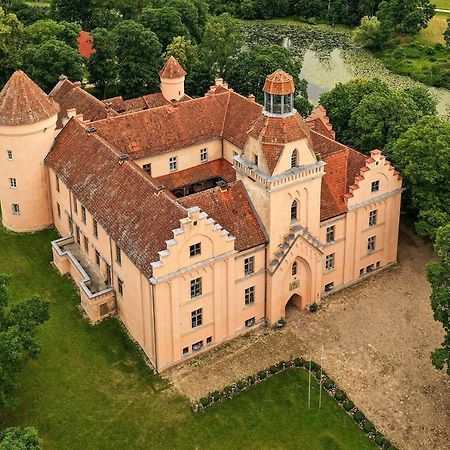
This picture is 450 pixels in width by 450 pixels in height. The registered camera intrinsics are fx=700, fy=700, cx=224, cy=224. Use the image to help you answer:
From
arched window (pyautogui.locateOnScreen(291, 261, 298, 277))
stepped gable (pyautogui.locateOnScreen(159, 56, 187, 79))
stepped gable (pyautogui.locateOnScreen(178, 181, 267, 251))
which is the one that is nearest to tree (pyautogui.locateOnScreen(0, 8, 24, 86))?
stepped gable (pyautogui.locateOnScreen(159, 56, 187, 79))

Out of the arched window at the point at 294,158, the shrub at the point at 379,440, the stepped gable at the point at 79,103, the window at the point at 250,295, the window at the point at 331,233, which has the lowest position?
the shrub at the point at 379,440

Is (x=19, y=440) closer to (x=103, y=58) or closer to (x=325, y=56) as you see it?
(x=103, y=58)

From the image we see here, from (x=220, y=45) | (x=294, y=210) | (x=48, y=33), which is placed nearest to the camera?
(x=294, y=210)

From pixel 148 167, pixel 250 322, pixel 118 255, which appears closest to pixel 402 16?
pixel 148 167

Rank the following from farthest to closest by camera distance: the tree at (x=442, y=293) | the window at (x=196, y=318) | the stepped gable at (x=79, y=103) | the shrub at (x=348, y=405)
Answer: the stepped gable at (x=79, y=103)
the window at (x=196, y=318)
the shrub at (x=348, y=405)
the tree at (x=442, y=293)

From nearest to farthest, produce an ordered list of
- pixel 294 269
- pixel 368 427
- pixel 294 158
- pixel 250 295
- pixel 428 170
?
pixel 368 427 < pixel 294 158 < pixel 250 295 < pixel 294 269 < pixel 428 170

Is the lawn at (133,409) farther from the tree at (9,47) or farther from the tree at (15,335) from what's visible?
the tree at (9,47)

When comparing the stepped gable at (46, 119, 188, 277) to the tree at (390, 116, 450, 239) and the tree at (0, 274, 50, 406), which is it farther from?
the tree at (390, 116, 450, 239)

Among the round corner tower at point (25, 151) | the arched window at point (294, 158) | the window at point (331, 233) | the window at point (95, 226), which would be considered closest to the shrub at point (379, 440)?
the window at point (331, 233)
